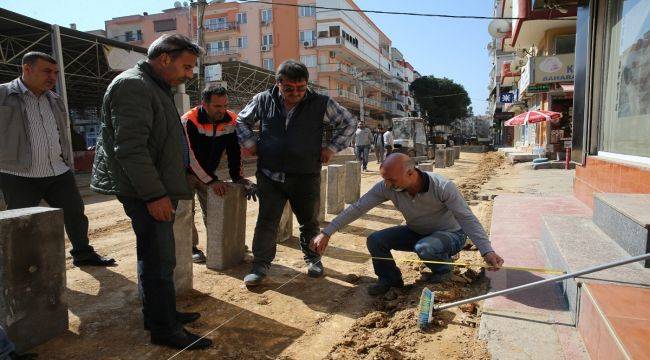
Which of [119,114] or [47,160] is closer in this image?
[119,114]

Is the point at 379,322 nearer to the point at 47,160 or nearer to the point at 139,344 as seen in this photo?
the point at 139,344

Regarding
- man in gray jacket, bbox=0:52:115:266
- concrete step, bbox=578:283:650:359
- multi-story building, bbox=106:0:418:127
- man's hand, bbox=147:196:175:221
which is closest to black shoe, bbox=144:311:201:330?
man's hand, bbox=147:196:175:221

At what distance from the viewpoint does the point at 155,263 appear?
104 inches

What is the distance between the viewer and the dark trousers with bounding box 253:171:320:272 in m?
3.85

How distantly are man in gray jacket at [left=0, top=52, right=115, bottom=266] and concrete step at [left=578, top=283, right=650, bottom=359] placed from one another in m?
4.23

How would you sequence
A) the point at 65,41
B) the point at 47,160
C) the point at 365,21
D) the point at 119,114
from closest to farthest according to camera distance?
the point at 119,114 → the point at 47,160 → the point at 65,41 → the point at 365,21

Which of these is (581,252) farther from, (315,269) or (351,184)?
(351,184)

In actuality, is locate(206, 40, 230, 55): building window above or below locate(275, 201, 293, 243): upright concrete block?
above

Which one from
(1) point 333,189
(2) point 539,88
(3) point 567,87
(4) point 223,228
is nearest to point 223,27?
(2) point 539,88

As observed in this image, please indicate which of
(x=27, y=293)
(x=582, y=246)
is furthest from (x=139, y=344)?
(x=582, y=246)

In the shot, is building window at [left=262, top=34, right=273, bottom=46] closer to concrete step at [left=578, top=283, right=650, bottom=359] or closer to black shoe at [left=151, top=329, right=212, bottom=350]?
black shoe at [left=151, top=329, right=212, bottom=350]

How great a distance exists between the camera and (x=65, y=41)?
14500 mm

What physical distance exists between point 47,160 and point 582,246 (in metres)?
4.45

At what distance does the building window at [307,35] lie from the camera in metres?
46.3
